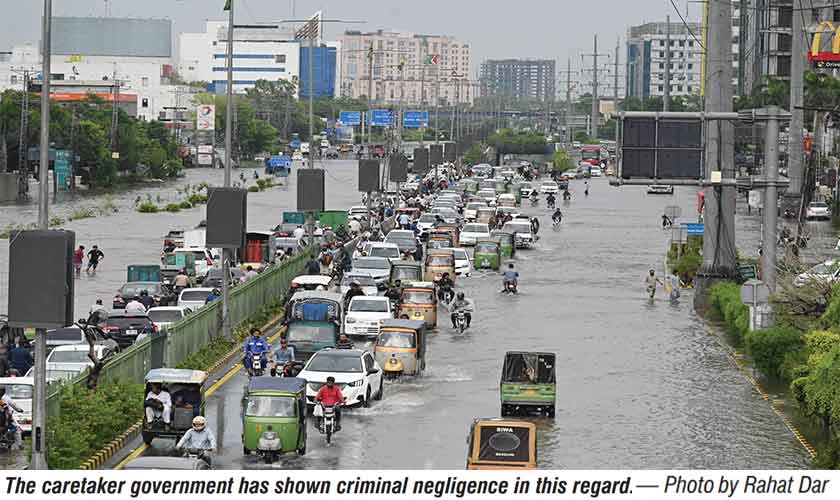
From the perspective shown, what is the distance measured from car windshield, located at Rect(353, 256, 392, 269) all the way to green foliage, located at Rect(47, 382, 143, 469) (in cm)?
2648

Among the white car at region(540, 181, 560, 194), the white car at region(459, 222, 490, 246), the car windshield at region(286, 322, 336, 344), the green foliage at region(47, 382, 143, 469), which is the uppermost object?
the white car at region(540, 181, 560, 194)

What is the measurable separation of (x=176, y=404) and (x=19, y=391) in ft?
9.88

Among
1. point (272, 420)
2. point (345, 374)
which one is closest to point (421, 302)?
point (345, 374)

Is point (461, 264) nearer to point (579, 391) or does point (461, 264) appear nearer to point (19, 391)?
point (579, 391)

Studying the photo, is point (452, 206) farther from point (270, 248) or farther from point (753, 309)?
point (753, 309)

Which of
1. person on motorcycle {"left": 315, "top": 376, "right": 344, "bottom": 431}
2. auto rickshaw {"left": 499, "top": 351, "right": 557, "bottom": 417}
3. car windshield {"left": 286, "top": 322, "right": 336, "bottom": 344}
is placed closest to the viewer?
person on motorcycle {"left": 315, "top": 376, "right": 344, "bottom": 431}

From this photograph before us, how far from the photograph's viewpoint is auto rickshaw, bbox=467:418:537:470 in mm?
24047

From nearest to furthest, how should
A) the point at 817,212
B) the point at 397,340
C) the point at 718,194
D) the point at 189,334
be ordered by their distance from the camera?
the point at 189,334
the point at 397,340
the point at 718,194
the point at 817,212

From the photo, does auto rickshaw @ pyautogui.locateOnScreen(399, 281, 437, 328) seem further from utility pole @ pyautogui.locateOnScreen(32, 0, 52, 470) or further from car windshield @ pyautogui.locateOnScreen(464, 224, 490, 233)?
car windshield @ pyautogui.locateOnScreen(464, 224, 490, 233)

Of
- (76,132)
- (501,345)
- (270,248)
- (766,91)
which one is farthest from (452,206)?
(501,345)

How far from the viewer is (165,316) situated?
137 ft

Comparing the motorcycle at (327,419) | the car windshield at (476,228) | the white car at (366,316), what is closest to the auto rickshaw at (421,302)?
the white car at (366,316)

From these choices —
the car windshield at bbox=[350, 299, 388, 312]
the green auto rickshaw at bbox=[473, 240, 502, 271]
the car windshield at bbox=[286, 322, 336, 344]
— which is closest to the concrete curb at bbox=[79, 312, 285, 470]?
the car windshield at bbox=[286, 322, 336, 344]
